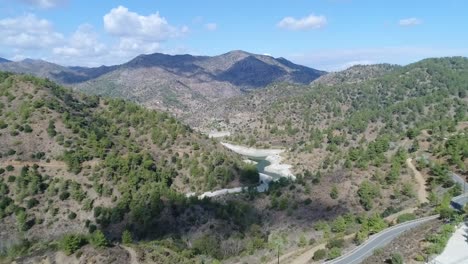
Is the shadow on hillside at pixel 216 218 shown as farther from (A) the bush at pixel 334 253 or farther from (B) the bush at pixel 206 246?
(A) the bush at pixel 334 253

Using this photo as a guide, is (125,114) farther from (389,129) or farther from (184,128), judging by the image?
(389,129)

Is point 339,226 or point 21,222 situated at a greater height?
point 339,226

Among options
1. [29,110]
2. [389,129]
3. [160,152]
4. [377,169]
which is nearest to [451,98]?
[389,129]

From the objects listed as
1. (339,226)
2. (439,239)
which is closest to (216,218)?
(339,226)

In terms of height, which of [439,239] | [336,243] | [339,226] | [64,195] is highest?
[439,239]

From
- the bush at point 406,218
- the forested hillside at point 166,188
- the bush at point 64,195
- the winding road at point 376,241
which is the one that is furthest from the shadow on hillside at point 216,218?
the winding road at point 376,241

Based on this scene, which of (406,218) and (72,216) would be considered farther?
(72,216)

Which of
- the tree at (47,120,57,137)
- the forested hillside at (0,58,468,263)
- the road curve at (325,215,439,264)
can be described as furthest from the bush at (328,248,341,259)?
the tree at (47,120,57,137)

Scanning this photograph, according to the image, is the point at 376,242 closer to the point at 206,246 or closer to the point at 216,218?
the point at 206,246

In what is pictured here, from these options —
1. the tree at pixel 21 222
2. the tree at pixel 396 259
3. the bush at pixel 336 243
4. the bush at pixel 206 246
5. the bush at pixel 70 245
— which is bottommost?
the tree at pixel 21 222
